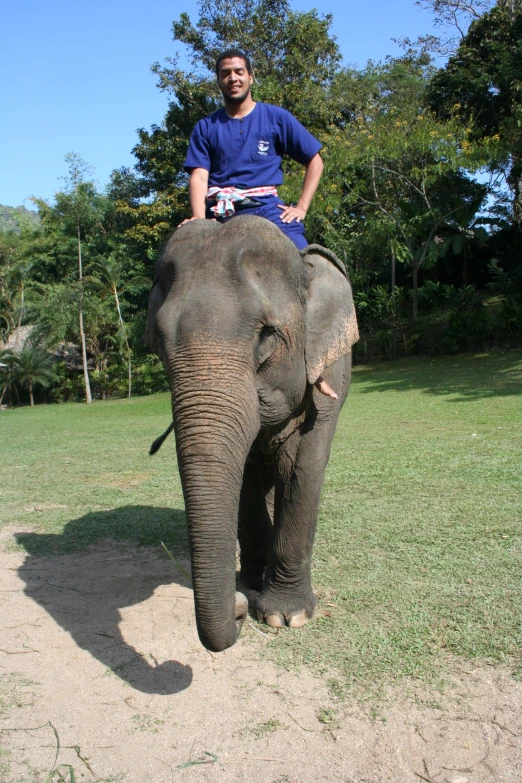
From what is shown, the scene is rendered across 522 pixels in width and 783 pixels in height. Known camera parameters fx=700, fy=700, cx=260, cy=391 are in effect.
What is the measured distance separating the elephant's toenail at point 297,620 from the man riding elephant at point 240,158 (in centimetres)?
228

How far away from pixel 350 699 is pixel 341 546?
2.33m

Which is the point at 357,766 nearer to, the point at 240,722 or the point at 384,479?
the point at 240,722

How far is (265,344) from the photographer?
342 cm

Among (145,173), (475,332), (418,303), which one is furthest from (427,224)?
(145,173)

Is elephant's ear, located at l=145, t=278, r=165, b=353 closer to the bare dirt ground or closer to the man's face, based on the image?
the man's face

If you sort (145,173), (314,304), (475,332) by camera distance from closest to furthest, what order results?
(314,304) < (475,332) < (145,173)

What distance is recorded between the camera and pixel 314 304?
3867mm

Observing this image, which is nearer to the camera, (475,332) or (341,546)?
(341,546)

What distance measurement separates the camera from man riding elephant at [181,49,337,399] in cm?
417

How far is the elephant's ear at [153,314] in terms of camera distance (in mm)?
3662

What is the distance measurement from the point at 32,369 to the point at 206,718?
1228 inches

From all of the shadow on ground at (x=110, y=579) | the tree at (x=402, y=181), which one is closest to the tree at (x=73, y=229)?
the tree at (x=402, y=181)

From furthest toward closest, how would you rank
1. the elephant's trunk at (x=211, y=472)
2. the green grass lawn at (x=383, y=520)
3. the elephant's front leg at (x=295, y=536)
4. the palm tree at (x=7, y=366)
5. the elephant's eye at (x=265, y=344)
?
1. the palm tree at (x=7, y=366)
2. the elephant's front leg at (x=295, y=536)
3. the green grass lawn at (x=383, y=520)
4. the elephant's eye at (x=265, y=344)
5. the elephant's trunk at (x=211, y=472)

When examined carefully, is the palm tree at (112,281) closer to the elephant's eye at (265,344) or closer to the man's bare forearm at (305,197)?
the man's bare forearm at (305,197)
